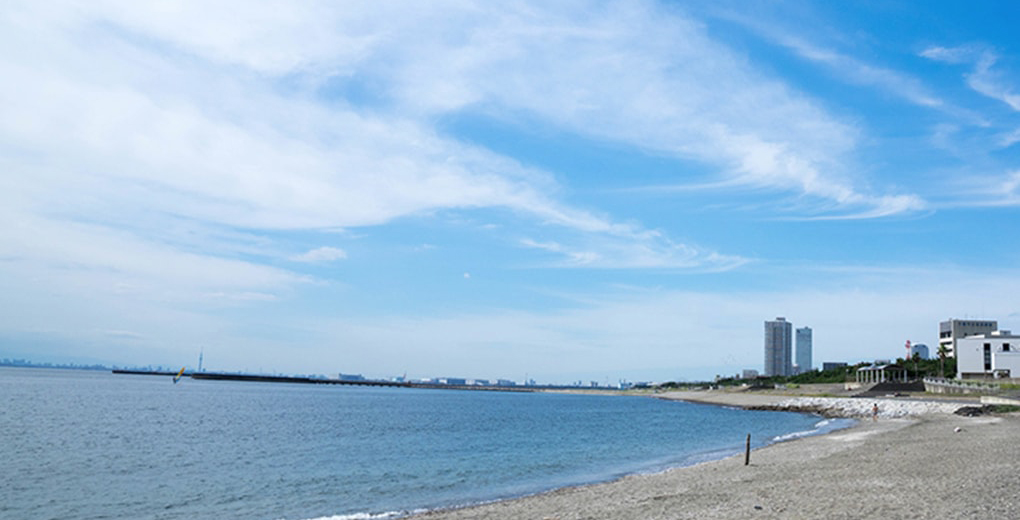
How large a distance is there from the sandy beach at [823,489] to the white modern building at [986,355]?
72.4 metres

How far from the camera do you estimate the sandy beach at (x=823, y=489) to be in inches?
639

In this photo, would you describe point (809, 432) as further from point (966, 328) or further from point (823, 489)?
point (966, 328)

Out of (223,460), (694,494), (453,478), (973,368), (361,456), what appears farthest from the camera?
(973,368)

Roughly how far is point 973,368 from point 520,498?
102 meters

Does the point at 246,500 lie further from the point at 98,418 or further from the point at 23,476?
the point at 98,418

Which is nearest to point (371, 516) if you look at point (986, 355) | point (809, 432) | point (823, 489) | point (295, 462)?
point (823, 489)

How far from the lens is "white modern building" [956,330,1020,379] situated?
90875 mm

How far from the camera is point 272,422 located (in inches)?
2391

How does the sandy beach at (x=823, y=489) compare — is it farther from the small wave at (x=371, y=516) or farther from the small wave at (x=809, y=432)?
the small wave at (x=809, y=432)

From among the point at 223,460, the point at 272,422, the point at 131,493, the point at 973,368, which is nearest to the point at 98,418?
the point at 272,422

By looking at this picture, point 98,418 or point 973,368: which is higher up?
point 973,368

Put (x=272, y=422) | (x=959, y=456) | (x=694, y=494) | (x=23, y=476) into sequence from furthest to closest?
(x=272, y=422)
(x=23, y=476)
(x=959, y=456)
(x=694, y=494)

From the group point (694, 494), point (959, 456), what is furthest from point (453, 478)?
point (959, 456)

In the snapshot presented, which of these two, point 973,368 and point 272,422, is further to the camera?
point 973,368
